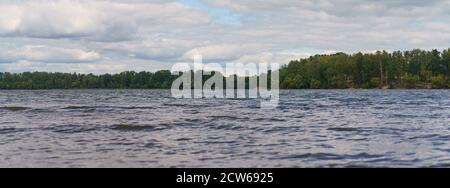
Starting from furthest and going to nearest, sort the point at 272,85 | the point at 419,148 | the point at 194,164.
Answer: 1. the point at 272,85
2. the point at 419,148
3. the point at 194,164

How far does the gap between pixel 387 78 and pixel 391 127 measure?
569ft

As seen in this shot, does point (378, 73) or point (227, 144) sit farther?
point (378, 73)

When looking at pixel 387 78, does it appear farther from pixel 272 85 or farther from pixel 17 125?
pixel 17 125

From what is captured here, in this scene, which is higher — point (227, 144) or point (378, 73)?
point (378, 73)

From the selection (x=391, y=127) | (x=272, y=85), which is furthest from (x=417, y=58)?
(x=391, y=127)

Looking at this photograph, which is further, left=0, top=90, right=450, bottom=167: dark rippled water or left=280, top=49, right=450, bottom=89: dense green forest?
left=280, top=49, right=450, bottom=89: dense green forest

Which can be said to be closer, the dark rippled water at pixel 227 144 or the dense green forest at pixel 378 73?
the dark rippled water at pixel 227 144

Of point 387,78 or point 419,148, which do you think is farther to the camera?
point 387,78

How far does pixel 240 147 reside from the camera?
18.0 meters

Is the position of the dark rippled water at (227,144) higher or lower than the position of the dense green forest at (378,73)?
lower

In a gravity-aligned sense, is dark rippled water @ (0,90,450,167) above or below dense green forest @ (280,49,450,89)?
below
